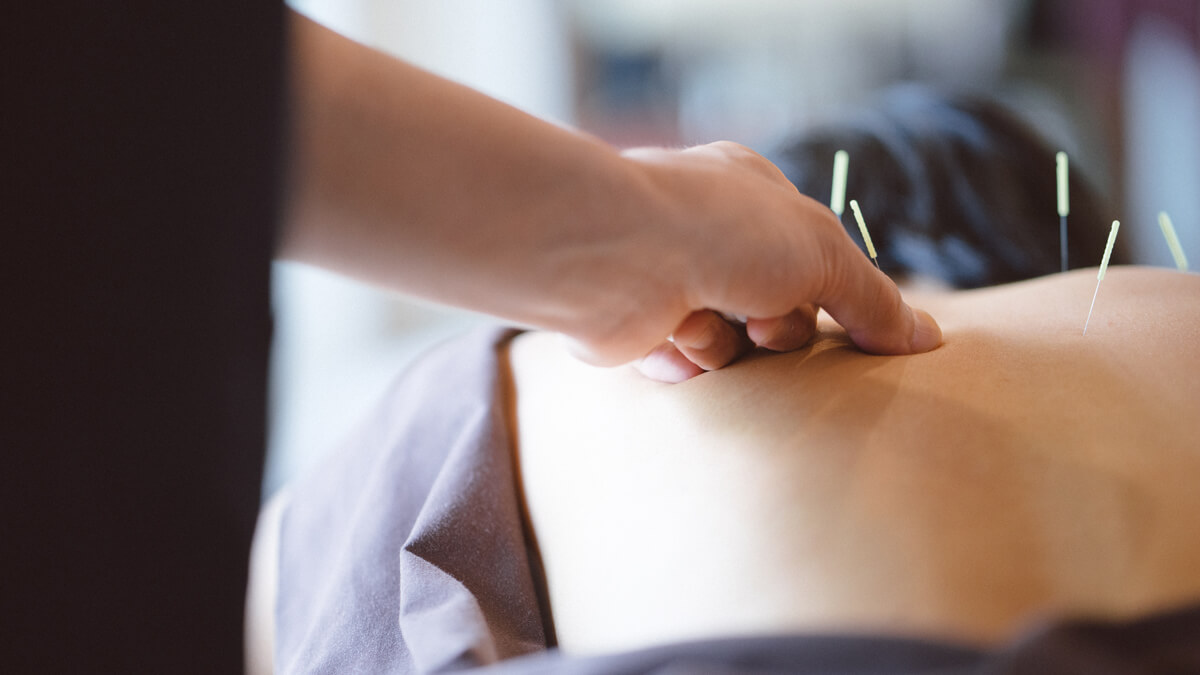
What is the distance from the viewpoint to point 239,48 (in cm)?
42

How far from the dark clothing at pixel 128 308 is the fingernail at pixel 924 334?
19.0 inches

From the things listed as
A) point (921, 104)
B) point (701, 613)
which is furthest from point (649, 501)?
point (921, 104)

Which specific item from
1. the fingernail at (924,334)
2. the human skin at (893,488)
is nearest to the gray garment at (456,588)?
the human skin at (893,488)

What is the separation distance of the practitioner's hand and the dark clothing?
24 cm

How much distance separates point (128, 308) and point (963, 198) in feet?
4.33

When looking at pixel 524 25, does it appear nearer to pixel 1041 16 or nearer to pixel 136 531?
pixel 1041 16

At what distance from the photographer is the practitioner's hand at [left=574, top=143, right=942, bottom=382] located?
546 millimetres

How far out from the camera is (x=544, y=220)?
50 cm

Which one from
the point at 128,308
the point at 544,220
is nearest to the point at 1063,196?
the point at 544,220

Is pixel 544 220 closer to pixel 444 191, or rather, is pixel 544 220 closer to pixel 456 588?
pixel 444 191

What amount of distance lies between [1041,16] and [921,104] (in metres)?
2.46

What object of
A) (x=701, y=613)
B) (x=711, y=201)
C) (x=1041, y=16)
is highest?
(x=1041, y=16)

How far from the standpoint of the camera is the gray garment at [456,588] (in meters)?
0.44

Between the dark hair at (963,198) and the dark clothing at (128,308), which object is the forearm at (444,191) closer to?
the dark clothing at (128,308)
